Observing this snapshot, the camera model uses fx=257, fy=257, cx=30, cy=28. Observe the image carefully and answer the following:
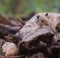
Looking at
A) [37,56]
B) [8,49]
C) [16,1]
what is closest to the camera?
[37,56]

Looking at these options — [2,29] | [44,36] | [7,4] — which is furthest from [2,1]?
[44,36]

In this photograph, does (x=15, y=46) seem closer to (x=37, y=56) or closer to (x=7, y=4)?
(x=37, y=56)

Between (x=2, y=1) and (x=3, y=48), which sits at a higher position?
(x=2, y=1)

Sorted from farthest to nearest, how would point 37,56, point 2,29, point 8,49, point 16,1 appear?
A: point 16,1, point 2,29, point 8,49, point 37,56

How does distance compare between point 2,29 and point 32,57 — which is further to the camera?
point 2,29

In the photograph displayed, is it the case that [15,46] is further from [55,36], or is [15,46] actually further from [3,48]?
[55,36]

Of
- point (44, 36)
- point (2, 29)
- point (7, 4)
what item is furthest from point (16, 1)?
point (44, 36)

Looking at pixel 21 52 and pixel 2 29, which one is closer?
pixel 21 52

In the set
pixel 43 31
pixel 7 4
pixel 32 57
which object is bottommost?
pixel 32 57

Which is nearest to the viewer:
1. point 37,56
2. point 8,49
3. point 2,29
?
point 37,56
